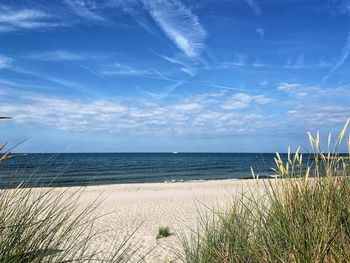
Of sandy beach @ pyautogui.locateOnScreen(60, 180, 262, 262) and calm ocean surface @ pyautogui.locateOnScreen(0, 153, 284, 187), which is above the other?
calm ocean surface @ pyautogui.locateOnScreen(0, 153, 284, 187)

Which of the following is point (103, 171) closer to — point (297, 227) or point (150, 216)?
point (150, 216)

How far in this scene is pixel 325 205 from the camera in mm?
2916

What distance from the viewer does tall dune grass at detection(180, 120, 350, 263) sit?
8.72 ft

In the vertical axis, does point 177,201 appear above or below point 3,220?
below

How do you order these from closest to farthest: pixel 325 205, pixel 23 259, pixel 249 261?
pixel 23 259 → pixel 325 205 → pixel 249 261

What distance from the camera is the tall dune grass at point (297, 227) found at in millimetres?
2658

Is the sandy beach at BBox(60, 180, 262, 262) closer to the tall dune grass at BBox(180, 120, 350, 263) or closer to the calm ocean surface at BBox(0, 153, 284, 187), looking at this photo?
the calm ocean surface at BBox(0, 153, 284, 187)

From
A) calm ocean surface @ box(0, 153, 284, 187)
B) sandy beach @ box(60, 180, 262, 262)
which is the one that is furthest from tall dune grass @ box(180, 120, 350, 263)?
sandy beach @ box(60, 180, 262, 262)

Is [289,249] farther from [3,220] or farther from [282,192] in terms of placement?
[3,220]

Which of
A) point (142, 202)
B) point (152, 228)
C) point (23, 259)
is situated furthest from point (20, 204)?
point (142, 202)

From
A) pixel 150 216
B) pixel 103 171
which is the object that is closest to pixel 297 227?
pixel 150 216

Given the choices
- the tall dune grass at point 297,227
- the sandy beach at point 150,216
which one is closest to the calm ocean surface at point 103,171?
the tall dune grass at point 297,227

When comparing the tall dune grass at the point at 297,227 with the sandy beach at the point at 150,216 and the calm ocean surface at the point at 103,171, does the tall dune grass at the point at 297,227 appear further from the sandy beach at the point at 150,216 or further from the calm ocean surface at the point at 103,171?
the sandy beach at the point at 150,216

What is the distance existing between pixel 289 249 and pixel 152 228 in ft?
→ 29.2
